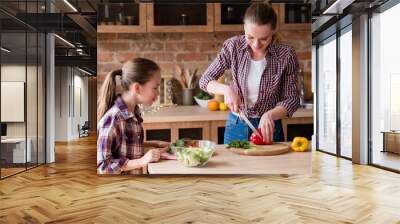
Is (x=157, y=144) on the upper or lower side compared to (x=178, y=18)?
lower


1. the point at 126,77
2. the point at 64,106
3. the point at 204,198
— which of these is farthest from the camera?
the point at 64,106

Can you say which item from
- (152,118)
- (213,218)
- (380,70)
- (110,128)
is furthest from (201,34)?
(380,70)

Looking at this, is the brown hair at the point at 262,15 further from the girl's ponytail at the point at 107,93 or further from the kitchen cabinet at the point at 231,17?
the girl's ponytail at the point at 107,93

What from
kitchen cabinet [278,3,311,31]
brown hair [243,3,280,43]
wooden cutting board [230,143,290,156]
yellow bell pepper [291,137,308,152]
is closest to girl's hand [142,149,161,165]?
wooden cutting board [230,143,290,156]

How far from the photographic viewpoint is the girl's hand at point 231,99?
9.85 ft

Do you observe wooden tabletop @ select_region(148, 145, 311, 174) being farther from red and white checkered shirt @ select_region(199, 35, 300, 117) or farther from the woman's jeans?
red and white checkered shirt @ select_region(199, 35, 300, 117)

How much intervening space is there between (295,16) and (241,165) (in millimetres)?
1087

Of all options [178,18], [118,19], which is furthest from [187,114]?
[118,19]

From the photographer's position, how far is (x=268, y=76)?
3.06m

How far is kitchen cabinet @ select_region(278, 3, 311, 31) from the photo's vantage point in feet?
10.0

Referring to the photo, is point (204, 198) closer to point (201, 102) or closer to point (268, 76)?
point (201, 102)

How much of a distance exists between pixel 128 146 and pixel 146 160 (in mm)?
181

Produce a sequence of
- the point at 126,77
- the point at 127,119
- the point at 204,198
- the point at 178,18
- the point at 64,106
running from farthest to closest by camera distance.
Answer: the point at 64,106 → the point at 204,198 → the point at 178,18 → the point at 127,119 → the point at 126,77

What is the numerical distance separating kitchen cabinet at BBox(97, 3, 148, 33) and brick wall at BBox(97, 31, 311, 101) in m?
0.04
